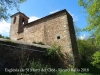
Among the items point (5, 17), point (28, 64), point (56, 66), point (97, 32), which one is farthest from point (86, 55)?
point (5, 17)

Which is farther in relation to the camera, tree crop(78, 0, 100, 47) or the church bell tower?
the church bell tower

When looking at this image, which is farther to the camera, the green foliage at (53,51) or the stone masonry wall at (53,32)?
the stone masonry wall at (53,32)

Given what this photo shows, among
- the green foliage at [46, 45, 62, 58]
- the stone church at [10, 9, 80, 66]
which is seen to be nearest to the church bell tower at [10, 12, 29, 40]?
A: the stone church at [10, 9, 80, 66]

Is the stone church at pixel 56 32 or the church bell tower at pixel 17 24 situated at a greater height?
the church bell tower at pixel 17 24

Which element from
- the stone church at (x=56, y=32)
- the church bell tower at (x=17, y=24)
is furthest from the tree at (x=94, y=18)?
the church bell tower at (x=17, y=24)

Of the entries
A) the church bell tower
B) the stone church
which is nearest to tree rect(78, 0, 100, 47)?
the stone church

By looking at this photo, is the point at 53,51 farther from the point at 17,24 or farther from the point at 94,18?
the point at 17,24

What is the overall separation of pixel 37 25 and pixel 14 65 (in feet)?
27.8

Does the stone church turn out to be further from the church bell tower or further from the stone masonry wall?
the church bell tower

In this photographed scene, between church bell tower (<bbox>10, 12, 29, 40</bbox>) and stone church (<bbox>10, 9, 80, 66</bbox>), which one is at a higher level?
church bell tower (<bbox>10, 12, 29, 40</bbox>)

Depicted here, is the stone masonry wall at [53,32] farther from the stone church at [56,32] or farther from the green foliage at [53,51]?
the green foliage at [53,51]

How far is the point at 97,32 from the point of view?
34.6ft

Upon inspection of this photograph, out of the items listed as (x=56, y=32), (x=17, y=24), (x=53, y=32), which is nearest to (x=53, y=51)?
(x=56, y=32)

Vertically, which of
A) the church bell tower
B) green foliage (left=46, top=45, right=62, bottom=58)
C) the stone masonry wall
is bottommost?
green foliage (left=46, top=45, right=62, bottom=58)
